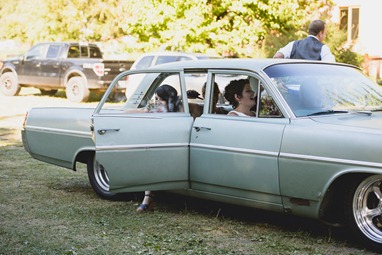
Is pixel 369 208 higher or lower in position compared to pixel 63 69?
higher

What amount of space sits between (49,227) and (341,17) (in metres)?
25.5

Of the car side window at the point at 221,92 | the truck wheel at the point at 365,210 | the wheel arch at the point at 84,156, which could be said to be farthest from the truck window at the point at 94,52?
the truck wheel at the point at 365,210

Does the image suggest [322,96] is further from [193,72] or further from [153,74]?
[153,74]

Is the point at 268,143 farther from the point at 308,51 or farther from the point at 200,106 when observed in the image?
the point at 308,51

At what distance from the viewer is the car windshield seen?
6.01m

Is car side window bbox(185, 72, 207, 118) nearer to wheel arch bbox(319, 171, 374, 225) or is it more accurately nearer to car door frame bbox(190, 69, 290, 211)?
car door frame bbox(190, 69, 290, 211)

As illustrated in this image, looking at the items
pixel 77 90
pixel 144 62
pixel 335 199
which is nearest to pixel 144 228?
pixel 335 199

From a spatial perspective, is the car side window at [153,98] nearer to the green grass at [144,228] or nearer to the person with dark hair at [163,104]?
the person with dark hair at [163,104]

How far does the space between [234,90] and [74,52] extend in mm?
17866

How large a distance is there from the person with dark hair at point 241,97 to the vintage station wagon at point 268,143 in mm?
74

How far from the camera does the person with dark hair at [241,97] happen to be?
6.45m

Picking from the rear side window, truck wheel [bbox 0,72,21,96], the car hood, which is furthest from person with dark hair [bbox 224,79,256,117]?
truck wheel [bbox 0,72,21,96]

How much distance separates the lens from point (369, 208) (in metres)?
5.49

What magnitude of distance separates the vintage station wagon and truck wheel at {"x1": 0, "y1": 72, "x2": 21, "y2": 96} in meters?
18.7
